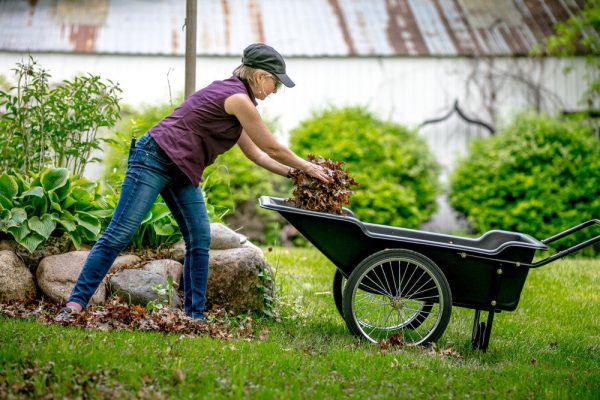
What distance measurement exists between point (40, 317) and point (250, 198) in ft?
19.8

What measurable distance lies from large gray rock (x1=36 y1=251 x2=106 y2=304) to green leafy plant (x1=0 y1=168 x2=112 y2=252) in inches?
5.1

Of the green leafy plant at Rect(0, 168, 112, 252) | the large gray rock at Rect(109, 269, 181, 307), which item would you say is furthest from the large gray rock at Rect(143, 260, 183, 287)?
the green leafy plant at Rect(0, 168, 112, 252)

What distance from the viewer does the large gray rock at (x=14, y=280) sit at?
514 centimetres

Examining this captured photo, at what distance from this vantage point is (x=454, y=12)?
13508mm

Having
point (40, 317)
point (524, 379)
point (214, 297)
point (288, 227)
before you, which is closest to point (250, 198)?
point (288, 227)

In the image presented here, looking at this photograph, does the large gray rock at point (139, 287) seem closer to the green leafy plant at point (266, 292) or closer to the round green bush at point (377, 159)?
the green leafy plant at point (266, 292)

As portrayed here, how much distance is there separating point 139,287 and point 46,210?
35.6 inches

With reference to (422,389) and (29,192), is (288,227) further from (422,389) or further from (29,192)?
(422,389)

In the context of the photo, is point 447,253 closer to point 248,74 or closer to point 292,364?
point 292,364

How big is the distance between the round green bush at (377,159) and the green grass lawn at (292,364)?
5134 millimetres

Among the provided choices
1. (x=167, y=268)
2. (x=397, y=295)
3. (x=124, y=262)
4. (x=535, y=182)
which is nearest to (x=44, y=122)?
(x=124, y=262)

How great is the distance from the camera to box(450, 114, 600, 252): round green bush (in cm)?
1096

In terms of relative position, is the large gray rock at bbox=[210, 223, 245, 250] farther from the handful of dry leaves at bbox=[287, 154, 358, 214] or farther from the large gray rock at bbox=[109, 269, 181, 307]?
the handful of dry leaves at bbox=[287, 154, 358, 214]

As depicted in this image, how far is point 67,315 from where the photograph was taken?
4535 mm
